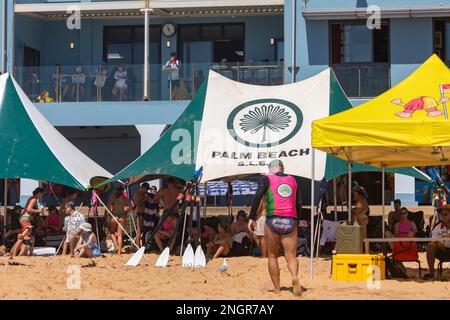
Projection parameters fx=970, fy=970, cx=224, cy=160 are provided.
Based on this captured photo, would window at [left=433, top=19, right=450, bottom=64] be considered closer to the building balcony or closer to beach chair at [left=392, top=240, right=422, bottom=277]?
the building balcony

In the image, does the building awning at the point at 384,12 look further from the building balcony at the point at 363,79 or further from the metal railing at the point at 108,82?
the metal railing at the point at 108,82

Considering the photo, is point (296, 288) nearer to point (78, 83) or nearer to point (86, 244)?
point (86, 244)

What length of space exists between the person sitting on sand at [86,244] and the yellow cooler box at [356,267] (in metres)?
5.09

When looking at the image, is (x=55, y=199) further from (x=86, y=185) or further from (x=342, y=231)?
(x=342, y=231)

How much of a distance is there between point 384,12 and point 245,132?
10.8m

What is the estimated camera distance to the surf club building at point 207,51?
24125mm

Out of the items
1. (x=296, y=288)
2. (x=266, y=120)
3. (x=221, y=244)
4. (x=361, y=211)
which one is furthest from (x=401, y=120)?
(x=221, y=244)

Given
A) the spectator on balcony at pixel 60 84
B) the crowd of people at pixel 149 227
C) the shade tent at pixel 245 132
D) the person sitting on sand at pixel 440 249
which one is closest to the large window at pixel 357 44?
the spectator on balcony at pixel 60 84

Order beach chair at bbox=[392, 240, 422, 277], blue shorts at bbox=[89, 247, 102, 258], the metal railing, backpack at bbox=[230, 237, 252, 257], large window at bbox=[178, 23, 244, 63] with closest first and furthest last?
beach chair at bbox=[392, 240, 422, 277]
blue shorts at bbox=[89, 247, 102, 258]
backpack at bbox=[230, 237, 252, 257]
the metal railing
large window at bbox=[178, 23, 244, 63]

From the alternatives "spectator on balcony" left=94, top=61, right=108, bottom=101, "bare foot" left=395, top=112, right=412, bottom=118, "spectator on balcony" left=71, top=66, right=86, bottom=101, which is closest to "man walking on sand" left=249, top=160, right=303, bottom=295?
"bare foot" left=395, top=112, right=412, bottom=118

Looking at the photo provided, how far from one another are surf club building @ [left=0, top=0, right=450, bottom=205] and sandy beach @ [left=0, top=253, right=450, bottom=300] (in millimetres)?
10169

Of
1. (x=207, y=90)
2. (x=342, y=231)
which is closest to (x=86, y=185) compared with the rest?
→ (x=207, y=90)

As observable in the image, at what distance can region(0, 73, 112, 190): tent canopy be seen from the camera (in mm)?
15492

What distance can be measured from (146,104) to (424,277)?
13593 mm
